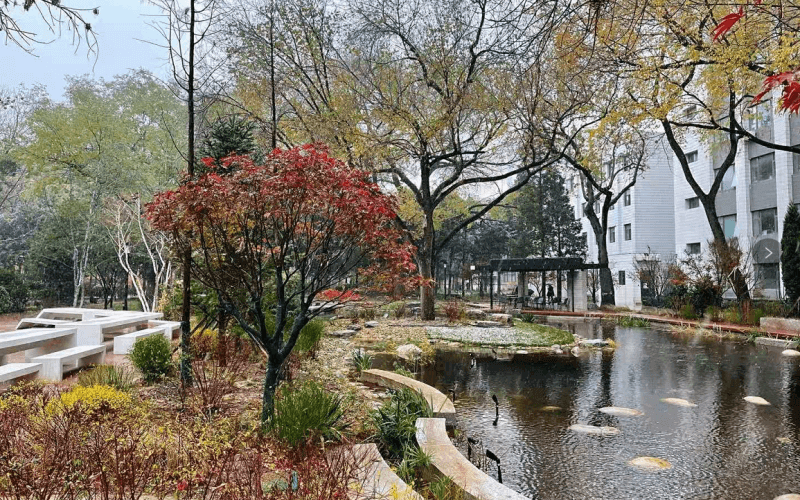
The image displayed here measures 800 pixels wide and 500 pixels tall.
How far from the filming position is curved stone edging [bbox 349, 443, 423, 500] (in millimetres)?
2993

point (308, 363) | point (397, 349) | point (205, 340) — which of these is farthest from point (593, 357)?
point (205, 340)

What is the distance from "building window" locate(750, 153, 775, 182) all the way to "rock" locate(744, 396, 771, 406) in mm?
20392

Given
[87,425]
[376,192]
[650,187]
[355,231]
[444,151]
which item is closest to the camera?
[87,425]

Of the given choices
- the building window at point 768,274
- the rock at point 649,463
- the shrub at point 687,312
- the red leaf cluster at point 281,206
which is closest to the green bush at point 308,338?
the red leaf cluster at point 281,206

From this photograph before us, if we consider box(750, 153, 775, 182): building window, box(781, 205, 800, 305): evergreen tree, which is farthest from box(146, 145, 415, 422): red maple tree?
box(750, 153, 775, 182): building window

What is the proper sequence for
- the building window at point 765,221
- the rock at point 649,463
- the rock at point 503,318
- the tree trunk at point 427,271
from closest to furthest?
the rock at point 649,463
the tree trunk at point 427,271
the rock at point 503,318
the building window at point 765,221

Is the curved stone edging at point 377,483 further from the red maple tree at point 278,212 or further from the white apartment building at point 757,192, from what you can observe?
the white apartment building at point 757,192

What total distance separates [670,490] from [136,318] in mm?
9511

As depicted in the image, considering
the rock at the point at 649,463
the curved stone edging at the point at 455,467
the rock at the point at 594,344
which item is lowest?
the rock at the point at 649,463

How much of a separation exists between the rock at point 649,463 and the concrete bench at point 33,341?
693 centimetres

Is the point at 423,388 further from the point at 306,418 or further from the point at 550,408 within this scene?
the point at 306,418

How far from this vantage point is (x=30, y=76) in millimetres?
26219

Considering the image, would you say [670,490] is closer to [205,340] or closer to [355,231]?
[355,231]

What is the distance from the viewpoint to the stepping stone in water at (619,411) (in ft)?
20.0
